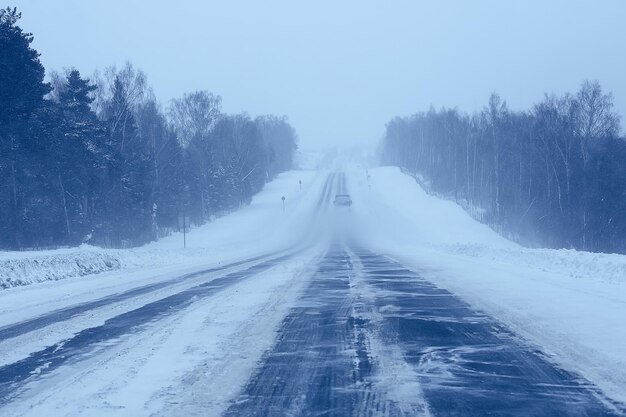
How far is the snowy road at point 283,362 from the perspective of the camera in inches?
205

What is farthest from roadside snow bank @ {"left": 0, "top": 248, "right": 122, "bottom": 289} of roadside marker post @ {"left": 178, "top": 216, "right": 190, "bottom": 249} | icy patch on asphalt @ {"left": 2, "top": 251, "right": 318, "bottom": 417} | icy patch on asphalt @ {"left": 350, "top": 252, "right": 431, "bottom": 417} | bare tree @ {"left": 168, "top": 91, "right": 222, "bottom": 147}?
bare tree @ {"left": 168, "top": 91, "right": 222, "bottom": 147}

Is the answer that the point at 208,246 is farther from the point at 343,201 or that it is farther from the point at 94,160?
the point at 343,201

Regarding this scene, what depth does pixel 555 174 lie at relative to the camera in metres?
60.7

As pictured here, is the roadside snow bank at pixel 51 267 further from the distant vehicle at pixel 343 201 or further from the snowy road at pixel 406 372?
the distant vehicle at pixel 343 201

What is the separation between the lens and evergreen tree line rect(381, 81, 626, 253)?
5744 cm

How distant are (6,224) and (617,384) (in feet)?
135

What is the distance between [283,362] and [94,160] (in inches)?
1657

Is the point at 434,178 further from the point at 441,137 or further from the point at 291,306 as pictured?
the point at 291,306

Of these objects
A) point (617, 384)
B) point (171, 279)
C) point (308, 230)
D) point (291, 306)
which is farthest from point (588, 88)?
point (617, 384)

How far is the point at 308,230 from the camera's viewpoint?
67.3 m

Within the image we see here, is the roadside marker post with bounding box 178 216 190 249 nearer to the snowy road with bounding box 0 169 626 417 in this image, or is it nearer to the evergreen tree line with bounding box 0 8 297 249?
the evergreen tree line with bounding box 0 8 297 249

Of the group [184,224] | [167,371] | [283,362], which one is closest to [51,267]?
[167,371]

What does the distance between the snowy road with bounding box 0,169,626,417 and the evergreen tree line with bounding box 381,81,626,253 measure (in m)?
49.5

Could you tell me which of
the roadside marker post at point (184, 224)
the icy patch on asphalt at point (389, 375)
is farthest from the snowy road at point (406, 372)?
the roadside marker post at point (184, 224)
